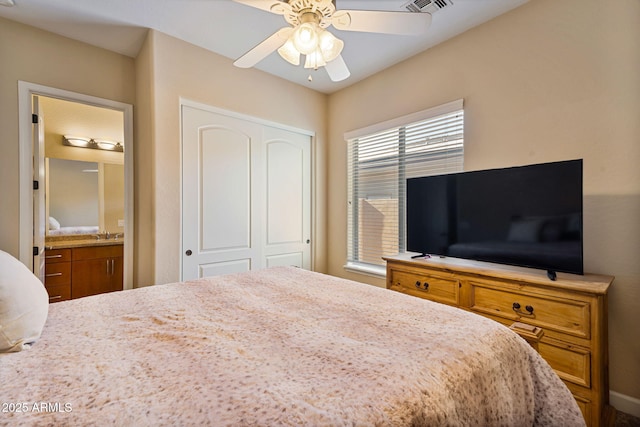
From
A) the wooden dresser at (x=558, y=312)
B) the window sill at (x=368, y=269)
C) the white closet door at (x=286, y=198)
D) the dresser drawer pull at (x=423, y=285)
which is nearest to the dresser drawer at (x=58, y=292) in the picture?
the white closet door at (x=286, y=198)

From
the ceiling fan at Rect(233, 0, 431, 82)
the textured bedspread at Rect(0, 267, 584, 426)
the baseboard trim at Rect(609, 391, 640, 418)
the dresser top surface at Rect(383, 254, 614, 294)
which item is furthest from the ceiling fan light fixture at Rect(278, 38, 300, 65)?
the baseboard trim at Rect(609, 391, 640, 418)

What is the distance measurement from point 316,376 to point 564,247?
5.66ft

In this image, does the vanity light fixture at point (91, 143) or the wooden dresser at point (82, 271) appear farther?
the vanity light fixture at point (91, 143)

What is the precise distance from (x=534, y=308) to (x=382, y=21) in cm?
181

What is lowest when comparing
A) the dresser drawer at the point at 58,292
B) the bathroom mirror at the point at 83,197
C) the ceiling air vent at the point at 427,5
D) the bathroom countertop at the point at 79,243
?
the dresser drawer at the point at 58,292

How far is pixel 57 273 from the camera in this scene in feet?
10.3

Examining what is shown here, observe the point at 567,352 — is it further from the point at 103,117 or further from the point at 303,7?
the point at 103,117

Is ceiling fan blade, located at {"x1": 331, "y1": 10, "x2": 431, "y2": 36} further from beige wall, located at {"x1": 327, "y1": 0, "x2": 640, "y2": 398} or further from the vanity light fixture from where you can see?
the vanity light fixture

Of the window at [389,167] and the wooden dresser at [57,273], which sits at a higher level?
the window at [389,167]

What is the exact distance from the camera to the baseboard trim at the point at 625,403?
1.61 m

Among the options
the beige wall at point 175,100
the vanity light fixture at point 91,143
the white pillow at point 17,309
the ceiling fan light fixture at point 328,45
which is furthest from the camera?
the vanity light fixture at point 91,143

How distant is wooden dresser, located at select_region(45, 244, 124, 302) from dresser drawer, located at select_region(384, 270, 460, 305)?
3471 mm

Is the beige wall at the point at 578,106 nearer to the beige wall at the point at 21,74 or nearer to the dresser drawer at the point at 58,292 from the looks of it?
the beige wall at the point at 21,74

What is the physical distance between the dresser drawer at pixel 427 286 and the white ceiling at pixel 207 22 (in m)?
2.03
